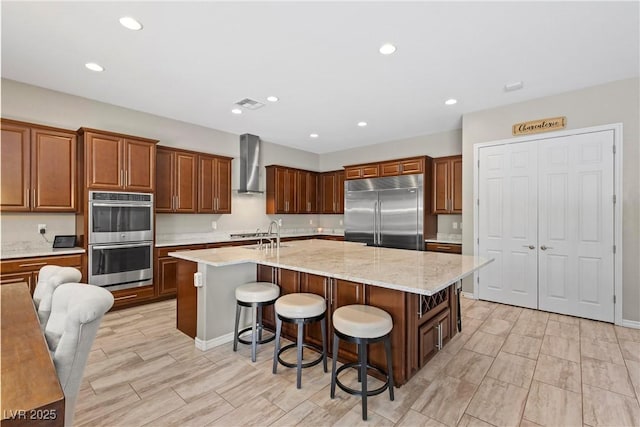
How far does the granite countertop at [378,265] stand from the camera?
6.09ft

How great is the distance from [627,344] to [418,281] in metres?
2.81

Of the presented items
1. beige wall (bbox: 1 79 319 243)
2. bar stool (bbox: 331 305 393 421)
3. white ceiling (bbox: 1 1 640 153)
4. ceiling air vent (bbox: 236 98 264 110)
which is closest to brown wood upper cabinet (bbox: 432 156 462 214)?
white ceiling (bbox: 1 1 640 153)

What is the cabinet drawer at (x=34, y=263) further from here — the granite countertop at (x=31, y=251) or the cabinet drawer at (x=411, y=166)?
the cabinet drawer at (x=411, y=166)

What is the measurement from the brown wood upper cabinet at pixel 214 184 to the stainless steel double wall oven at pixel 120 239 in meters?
0.97

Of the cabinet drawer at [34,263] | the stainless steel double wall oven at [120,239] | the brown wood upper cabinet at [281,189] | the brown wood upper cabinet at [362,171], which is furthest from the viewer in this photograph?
the brown wood upper cabinet at [281,189]

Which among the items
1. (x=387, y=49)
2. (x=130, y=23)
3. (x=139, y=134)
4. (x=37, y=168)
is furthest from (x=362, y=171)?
(x=37, y=168)

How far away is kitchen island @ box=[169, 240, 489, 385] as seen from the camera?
82.8 inches

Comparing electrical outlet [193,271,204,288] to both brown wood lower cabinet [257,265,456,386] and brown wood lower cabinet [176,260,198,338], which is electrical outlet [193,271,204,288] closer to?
brown wood lower cabinet [176,260,198,338]

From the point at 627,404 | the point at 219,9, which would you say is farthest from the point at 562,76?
the point at 219,9

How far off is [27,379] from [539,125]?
5129 mm

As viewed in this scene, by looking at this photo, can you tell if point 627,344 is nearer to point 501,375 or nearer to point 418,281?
point 501,375

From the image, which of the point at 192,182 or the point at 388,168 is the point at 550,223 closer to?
the point at 388,168

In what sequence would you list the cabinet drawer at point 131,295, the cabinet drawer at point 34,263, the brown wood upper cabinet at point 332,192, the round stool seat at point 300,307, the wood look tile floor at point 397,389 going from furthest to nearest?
the brown wood upper cabinet at point 332,192 < the cabinet drawer at point 131,295 < the cabinet drawer at point 34,263 < the round stool seat at point 300,307 < the wood look tile floor at point 397,389

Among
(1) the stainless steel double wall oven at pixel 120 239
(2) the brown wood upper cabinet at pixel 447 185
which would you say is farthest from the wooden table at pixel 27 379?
(2) the brown wood upper cabinet at pixel 447 185
